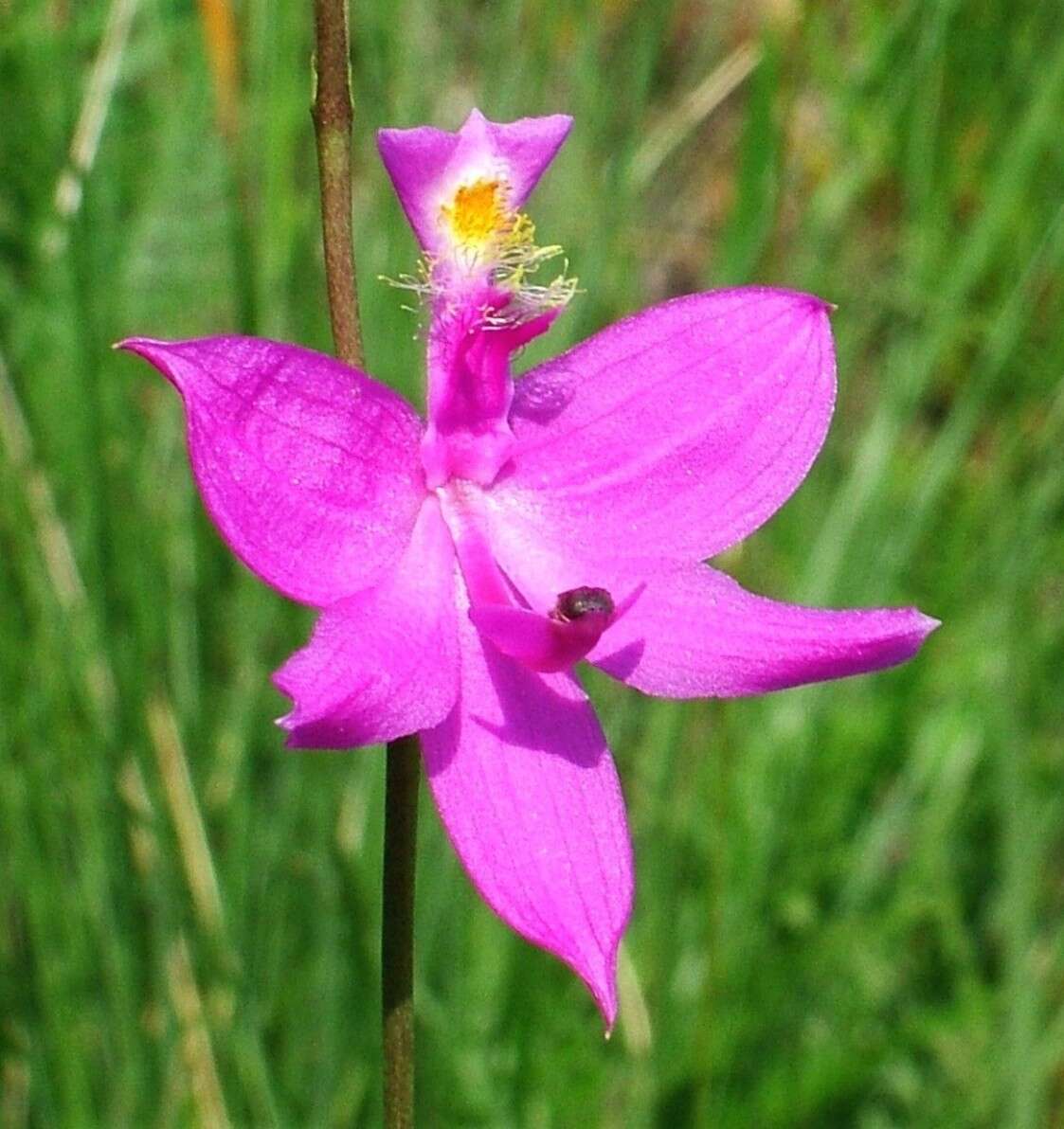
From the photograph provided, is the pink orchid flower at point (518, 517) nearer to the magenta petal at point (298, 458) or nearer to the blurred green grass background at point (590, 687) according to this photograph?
the magenta petal at point (298, 458)

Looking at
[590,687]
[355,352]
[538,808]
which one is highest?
[355,352]

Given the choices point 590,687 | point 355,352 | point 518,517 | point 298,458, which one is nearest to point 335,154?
point 355,352

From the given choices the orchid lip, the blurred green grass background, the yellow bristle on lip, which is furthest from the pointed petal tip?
the blurred green grass background

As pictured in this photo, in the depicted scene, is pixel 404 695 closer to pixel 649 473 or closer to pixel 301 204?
pixel 649 473

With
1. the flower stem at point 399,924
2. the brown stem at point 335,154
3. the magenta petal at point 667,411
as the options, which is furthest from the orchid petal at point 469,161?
the flower stem at point 399,924

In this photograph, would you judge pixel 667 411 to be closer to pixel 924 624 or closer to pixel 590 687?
pixel 924 624

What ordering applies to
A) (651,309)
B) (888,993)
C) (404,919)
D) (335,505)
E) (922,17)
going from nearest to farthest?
1. (404,919)
2. (335,505)
3. (651,309)
4. (922,17)
5. (888,993)

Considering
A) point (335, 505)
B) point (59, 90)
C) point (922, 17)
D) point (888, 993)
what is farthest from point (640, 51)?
point (888, 993)
